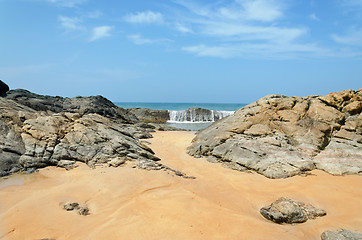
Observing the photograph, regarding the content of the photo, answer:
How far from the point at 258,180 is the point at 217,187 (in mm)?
1490

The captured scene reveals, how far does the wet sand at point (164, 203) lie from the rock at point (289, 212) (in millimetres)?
156

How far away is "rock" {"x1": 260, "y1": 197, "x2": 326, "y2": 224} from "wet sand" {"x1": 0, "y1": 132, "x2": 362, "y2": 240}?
0.16 m

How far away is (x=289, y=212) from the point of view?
5.20 metres

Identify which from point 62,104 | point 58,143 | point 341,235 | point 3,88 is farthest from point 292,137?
point 3,88

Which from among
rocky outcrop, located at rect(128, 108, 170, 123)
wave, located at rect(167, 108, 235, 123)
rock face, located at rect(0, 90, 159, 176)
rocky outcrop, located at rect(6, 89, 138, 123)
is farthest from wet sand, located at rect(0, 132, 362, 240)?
wave, located at rect(167, 108, 235, 123)

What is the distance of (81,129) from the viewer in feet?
30.3

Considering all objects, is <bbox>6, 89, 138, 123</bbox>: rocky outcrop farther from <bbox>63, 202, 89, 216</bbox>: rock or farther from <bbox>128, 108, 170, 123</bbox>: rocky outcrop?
<bbox>63, 202, 89, 216</bbox>: rock

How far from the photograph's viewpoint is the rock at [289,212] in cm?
513

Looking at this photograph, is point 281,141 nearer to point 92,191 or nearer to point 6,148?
point 92,191

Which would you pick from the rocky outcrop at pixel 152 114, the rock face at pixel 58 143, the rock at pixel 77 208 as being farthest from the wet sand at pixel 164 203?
the rocky outcrop at pixel 152 114

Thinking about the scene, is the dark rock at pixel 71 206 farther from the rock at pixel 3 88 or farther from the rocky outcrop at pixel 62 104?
the rock at pixel 3 88

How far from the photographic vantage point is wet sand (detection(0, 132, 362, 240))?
4480mm

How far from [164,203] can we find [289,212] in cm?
279

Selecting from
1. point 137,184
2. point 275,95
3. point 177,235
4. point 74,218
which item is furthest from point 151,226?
point 275,95
